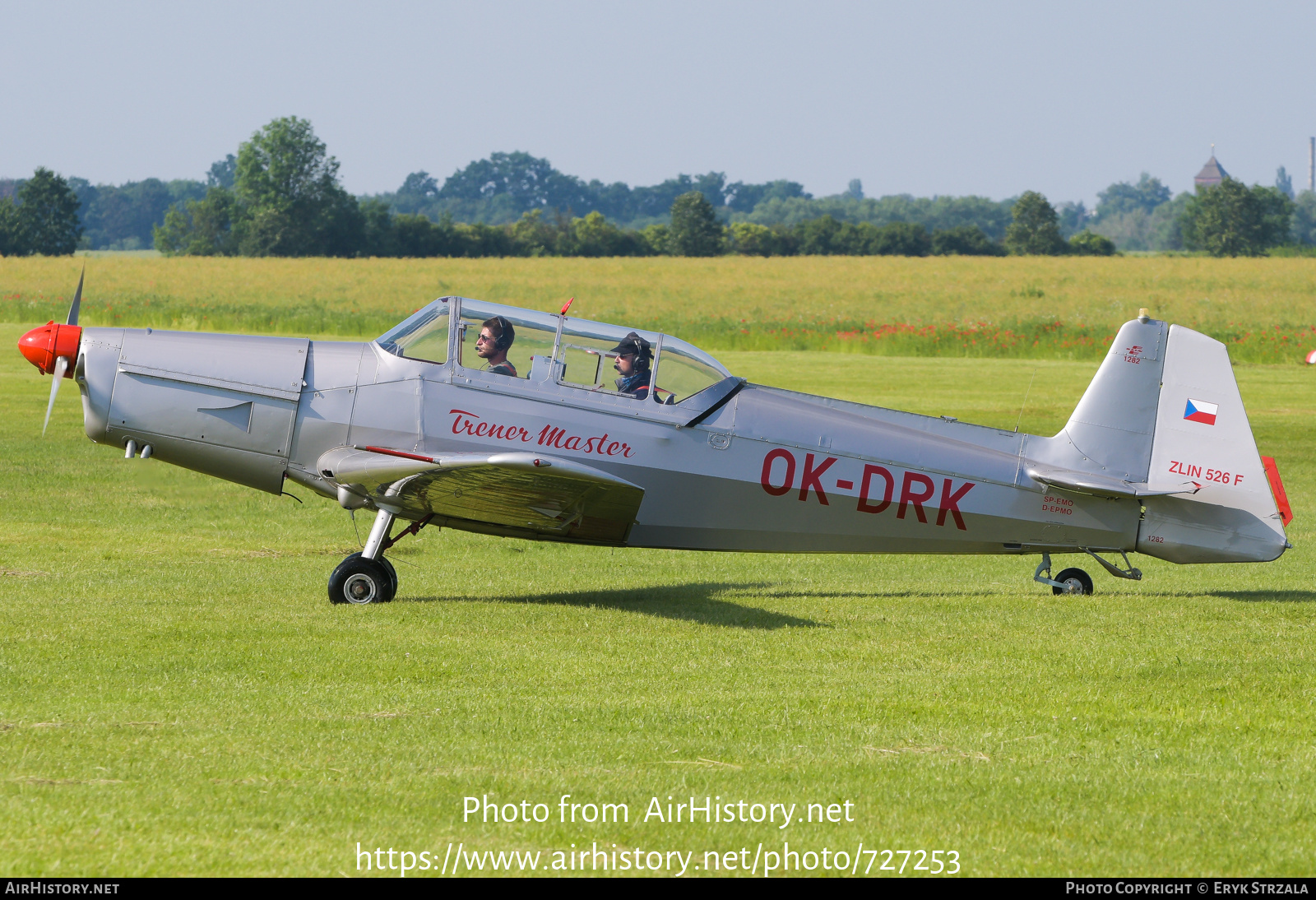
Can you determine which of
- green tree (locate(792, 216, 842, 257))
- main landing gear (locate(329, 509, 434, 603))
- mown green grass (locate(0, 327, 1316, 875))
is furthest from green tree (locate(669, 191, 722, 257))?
main landing gear (locate(329, 509, 434, 603))

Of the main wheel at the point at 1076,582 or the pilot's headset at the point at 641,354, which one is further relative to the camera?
the main wheel at the point at 1076,582

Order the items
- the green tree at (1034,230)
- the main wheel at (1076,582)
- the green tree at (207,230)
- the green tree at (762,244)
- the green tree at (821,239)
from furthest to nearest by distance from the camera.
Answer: the green tree at (207,230), the green tree at (762,244), the green tree at (821,239), the green tree at (1034,230), the main wheel at (1076,582)

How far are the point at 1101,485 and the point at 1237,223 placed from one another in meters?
95.4

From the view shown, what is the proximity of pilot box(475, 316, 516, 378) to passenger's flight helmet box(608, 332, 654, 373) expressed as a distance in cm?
77

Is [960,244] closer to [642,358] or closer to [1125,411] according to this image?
[1125,411]

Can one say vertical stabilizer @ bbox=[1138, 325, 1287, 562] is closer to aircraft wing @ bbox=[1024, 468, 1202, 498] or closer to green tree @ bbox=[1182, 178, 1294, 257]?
aircraft wing @ bbox=[1024, 468, 1202, 498]

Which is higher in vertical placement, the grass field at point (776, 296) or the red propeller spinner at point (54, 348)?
the grass field at point (776, 296)

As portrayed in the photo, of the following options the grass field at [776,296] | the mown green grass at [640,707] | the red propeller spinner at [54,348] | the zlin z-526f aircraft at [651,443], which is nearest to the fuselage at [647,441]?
the zlin z-526f aircraft at [651,443]

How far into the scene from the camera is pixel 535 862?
452 cm

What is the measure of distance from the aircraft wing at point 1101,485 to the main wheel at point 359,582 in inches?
197

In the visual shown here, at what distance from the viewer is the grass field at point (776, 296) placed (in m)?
39.9

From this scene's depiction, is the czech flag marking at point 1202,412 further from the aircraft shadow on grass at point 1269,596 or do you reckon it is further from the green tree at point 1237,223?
the green tree at point 1237,223

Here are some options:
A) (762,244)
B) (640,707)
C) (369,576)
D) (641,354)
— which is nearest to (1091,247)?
(762,244)

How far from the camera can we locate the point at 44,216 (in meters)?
Answer: 86.8
